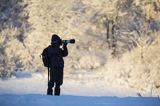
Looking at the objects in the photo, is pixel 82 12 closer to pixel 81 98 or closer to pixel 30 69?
pixel 30 69

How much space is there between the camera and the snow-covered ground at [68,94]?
328 inches

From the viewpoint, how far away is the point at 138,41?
23.5 m

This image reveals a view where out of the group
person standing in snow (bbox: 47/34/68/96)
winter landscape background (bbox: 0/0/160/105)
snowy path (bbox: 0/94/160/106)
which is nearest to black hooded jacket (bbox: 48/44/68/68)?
person standing in snow (bbox: 47/34/68/96)

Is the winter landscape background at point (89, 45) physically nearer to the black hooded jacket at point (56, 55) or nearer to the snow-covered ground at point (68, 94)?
the snow-covered ground at point (68, 94)

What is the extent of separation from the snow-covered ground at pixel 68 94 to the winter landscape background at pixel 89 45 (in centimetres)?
4

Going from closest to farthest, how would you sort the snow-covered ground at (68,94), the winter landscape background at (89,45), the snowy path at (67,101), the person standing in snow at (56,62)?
1. the snowy path at (67,101)
2. the snow-covered ground at (68,94)
3. the person standing in snow at (56,62)
4. the winter landscape background at (89,45)

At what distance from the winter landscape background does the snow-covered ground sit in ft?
0.14

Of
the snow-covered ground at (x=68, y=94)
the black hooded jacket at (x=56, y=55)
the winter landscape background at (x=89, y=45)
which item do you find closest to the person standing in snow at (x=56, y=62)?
the black hooded jacket at (x=56, y=55)

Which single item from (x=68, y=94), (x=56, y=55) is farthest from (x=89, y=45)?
(x=56, y=55)

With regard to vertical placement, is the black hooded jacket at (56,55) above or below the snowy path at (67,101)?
above

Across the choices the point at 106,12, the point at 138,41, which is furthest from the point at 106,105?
the point at 106,12

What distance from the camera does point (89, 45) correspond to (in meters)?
29.6

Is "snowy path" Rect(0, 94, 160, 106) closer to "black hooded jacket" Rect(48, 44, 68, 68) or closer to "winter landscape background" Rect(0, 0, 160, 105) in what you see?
"black hooded jacket" Rect(48, 44, 68, 68)

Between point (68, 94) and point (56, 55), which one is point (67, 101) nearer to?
point (56, 55)
